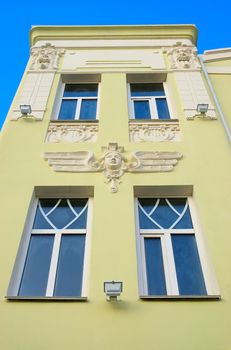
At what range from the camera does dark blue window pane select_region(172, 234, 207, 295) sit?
20.1 ft

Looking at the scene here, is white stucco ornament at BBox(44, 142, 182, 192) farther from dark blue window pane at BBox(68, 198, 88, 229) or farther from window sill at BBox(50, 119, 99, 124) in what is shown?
window sill at BBox(50, 119, 99, 124)

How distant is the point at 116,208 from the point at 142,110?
13.0 ft

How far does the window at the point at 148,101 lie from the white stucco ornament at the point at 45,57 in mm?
2403

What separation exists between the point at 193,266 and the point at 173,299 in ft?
3.09

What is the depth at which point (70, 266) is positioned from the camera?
6461mm

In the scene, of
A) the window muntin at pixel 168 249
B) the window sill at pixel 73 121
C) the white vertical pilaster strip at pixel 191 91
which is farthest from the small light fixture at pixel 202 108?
the window muntin at pixel 168 249

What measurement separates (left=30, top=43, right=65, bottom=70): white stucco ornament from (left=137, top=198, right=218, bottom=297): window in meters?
5.65

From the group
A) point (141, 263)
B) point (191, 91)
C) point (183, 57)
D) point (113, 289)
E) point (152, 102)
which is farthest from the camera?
point (183, 57)

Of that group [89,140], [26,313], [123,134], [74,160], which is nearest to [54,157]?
[74,160]

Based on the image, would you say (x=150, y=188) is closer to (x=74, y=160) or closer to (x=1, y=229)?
(x=74, y=160)

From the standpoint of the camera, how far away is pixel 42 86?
34.2 feet

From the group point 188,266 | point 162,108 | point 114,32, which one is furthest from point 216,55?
point 188,266

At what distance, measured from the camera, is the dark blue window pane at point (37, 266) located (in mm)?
6125

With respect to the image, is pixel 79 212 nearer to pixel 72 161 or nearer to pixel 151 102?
pixel 72 161
